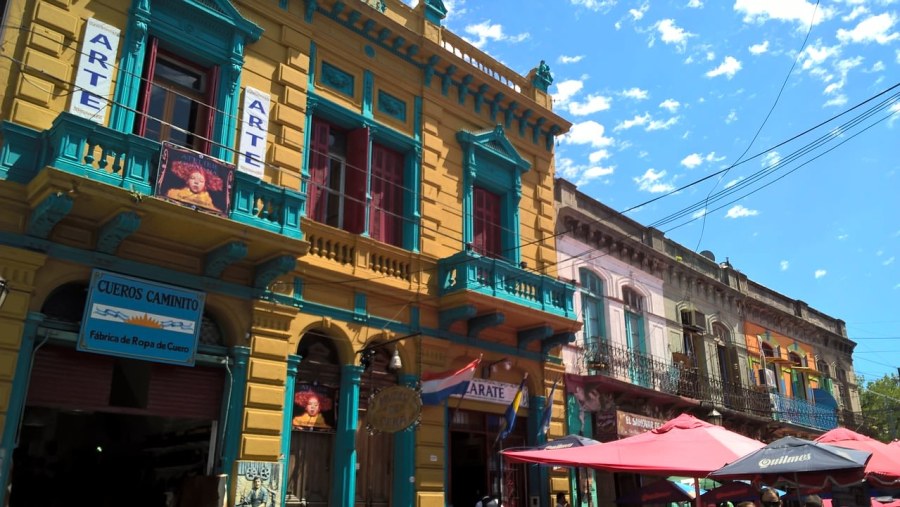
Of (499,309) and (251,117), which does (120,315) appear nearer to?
(251,117)

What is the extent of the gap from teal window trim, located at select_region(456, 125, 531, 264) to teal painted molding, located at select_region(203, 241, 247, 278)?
612cm

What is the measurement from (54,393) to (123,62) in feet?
16.3

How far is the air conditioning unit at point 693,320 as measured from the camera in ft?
76.7

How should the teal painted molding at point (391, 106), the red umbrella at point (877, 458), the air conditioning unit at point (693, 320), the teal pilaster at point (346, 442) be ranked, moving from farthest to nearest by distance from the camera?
1. the air conditioning unit at point (693, 320)
2. the teal painted molding at point (391, 106)
3. the teal pilaster at point (346, 442)
4. the red umbrella at point (877, 458)

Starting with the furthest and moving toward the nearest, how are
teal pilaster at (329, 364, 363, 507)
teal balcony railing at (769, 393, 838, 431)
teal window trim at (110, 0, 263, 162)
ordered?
teal balcony railing at (769, 393, 838, 431)
teal pilaster at (329, 364, 363, 507)
teal window trim at (110, 0, 263, 162)

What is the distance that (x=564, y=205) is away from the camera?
1920 cm

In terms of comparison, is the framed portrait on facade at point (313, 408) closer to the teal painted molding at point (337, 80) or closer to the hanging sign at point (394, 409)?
the hanging sign at point (394, 409)

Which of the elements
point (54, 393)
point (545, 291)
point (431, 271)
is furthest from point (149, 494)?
point (545, 291)

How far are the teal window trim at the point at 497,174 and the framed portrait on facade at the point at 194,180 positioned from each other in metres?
6.39

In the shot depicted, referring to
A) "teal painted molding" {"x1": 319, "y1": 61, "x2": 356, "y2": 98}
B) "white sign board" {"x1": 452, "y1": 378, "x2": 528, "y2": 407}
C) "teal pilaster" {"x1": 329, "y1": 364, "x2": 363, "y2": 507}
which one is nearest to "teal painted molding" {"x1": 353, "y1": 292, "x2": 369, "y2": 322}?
"teal pilaster" {"x1": 329, "y1": 364, "x2": 363, "y2": 507}

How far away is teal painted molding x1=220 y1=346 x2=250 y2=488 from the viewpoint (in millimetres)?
10859

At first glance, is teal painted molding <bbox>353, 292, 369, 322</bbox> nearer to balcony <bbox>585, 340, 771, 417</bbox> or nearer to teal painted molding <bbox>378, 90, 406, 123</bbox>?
teal painted molding <bbox>378, 90, 406, 123</bbox>

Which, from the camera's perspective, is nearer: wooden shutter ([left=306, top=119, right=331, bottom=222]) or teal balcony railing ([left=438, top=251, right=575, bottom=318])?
wooden shutter ([left=306, top=119, right=331, bottom=222])

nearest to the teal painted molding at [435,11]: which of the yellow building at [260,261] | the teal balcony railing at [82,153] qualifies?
the yellow building at [260,261]
